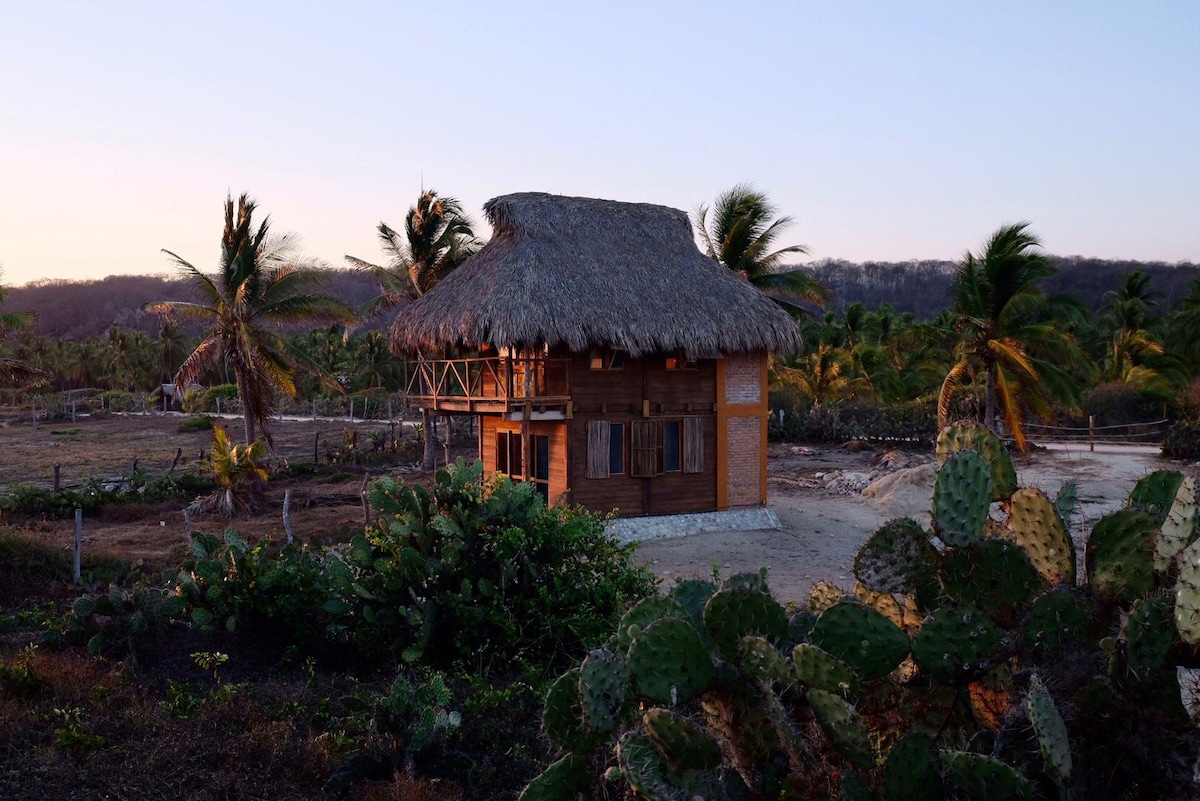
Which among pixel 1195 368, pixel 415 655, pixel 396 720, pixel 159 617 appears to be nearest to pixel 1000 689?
pixel 396 720

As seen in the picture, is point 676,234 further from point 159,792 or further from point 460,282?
point 159,792

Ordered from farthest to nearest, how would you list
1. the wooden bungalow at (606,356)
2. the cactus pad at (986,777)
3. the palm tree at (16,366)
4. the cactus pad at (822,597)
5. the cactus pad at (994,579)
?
1. the wooden bungalow at (606,356)
2. the palm tree at (16,366)
3. the cactus pad at (822,597)
4. the cactus pad at (994,579)
5. the cactus pad at (986,777)

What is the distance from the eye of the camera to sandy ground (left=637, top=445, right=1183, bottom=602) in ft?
46.9

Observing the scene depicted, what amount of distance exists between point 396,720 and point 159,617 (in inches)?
124

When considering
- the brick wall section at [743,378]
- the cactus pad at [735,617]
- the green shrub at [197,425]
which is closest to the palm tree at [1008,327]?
the brick wall section at [743,378]

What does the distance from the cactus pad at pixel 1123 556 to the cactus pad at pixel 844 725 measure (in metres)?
1.32

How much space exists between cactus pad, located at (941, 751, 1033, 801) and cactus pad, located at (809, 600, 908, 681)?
19.1 inches

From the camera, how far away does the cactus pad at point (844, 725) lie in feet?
12.0

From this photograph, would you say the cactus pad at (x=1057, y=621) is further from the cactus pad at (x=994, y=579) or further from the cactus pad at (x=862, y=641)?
the cactus pad at (x=862, y=641)

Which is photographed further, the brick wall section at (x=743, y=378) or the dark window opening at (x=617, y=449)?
the brick wall section at (x=743, y=378)

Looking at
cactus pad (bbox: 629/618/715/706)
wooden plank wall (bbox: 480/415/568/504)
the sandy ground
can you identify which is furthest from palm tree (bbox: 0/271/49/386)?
cactus pad (bbox: 629/618/715/706)

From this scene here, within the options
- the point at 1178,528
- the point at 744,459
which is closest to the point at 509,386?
the point at 744,459

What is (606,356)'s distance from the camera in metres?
16.8

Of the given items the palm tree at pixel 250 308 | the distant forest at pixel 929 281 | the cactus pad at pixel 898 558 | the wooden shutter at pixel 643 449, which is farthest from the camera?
the distant forest at pixel 929 281
